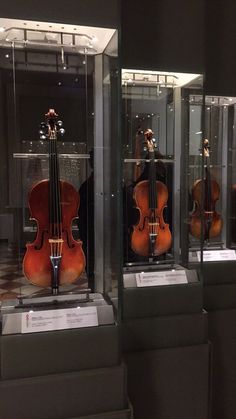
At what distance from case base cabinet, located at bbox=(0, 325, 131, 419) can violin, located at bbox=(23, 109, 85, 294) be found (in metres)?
0.24

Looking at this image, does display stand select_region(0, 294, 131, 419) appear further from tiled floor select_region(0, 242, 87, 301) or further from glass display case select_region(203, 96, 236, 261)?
glass display case select_region(203, 96, 236, 261)

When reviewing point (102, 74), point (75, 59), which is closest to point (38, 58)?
point (75, 59)

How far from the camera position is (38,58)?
1638 millimetres

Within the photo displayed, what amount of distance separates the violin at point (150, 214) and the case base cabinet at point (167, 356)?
26 centimetres

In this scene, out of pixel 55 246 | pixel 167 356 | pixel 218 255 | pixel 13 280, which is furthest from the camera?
pixel 218 255

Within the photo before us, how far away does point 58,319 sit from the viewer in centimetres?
147

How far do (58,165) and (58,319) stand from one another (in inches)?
23.5

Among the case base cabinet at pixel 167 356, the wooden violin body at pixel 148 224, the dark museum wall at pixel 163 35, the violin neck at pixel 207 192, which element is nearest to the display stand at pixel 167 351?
the case base cabinet at pixel 167 356

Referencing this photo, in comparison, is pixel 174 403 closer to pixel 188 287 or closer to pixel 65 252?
→ pixel 188 287

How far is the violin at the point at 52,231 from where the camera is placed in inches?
60.8

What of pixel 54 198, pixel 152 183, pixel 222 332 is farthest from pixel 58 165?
pixel 222 332

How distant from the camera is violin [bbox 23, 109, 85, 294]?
1.54m

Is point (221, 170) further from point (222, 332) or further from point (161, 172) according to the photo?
point (222, 332)

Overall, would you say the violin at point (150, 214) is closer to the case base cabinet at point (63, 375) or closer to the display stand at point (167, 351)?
the display stand at point (167, 351)
